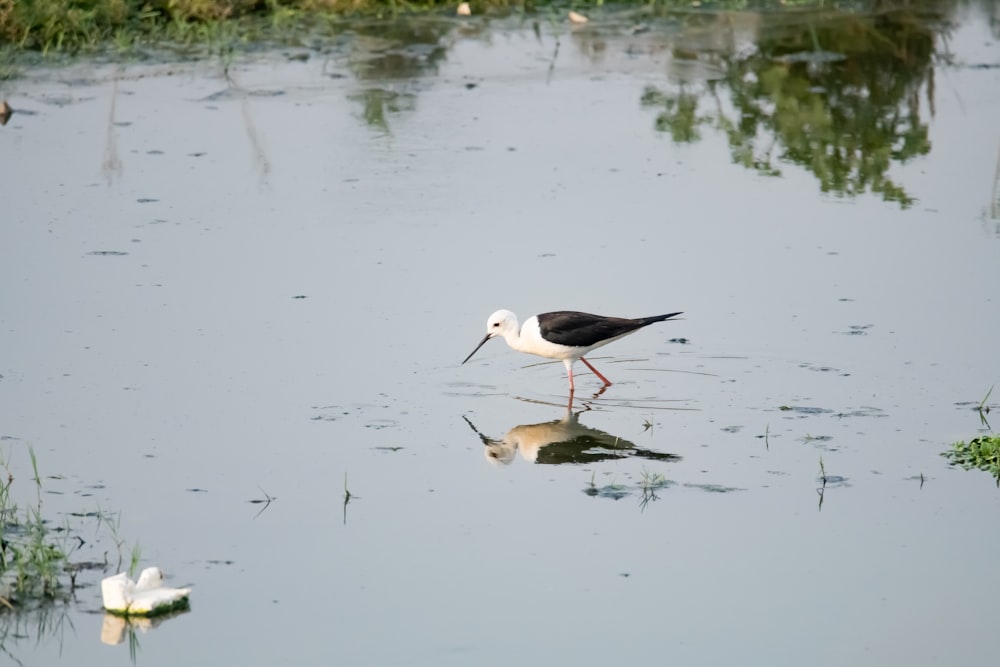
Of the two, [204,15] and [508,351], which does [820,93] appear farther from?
[204,15]

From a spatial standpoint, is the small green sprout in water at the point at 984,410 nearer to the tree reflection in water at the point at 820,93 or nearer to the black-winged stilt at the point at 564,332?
the black-winged stilt at the point at 564,332

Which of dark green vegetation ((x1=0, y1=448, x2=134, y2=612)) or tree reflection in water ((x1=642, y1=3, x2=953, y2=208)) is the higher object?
tree reflection in water ((x1=642, y1=3, x2=953, y2=208))

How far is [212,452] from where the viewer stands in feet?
23.6

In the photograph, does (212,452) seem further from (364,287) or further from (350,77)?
→ (350,77)

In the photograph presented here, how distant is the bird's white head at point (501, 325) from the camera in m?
8.41

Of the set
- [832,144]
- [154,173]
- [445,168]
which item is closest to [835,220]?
[832,144]

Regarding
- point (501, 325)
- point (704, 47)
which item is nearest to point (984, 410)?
point (501, 325)

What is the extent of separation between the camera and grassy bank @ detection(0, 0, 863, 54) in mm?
14875

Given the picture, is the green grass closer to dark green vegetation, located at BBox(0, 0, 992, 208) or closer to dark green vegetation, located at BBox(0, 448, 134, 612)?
dark green vegetation, located at BBox(0, 448, 134, 612)

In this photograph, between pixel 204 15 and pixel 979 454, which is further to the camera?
pixel 204 15

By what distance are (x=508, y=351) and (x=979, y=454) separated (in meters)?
2.96

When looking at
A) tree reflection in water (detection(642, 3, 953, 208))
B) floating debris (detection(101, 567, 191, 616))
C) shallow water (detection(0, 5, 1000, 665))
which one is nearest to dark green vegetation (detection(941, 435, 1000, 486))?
shallow water (detection(0, 5, 1000, 665))

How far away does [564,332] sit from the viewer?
8266 mm

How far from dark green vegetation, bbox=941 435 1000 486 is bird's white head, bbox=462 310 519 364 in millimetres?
2398
